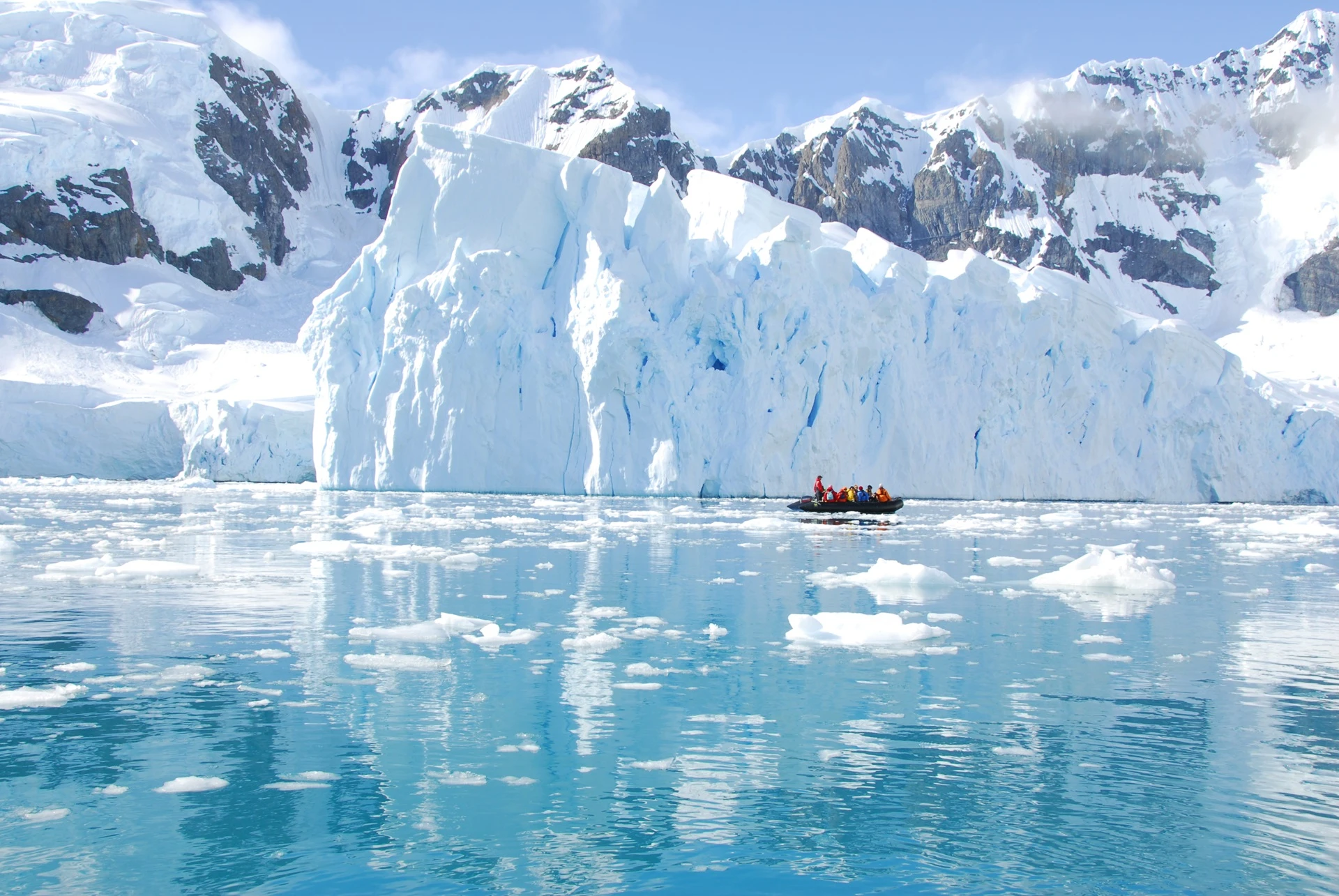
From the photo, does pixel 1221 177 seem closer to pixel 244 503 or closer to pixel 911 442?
pixel 911 442

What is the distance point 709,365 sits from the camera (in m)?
29.1

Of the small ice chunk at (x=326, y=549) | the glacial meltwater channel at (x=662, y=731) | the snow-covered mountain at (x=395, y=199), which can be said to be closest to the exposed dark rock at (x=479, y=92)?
the snow-covered mountain at (x=395, y=199)

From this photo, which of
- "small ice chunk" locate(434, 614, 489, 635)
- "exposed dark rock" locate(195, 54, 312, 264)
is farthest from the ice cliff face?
"small ice chunk" locate(434, 614, 489, 635)

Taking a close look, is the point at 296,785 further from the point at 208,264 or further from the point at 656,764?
the point at 208,264

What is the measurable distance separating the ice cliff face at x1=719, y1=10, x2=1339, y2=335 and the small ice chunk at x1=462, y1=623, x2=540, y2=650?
61445 mm

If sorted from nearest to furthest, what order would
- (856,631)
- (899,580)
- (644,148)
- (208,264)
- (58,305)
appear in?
1. (856,631)
2. (899,580)
3. (58,305)
4. (208,264)
5. (644,148)

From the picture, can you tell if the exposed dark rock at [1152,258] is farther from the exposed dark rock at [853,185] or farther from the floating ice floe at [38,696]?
the floating ice floe at [38,696]

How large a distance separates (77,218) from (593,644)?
51114 mm

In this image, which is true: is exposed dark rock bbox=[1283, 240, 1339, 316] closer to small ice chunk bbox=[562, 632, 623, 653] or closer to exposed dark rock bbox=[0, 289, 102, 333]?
exposed dark rock bbox=[0, 289, 102, 333]

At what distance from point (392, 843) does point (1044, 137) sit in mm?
75329

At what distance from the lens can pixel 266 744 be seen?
521 cm

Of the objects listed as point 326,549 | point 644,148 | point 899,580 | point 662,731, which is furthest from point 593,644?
point 644,148

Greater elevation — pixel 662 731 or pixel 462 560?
pixel 462 560

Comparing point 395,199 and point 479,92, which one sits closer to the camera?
point 395,199
